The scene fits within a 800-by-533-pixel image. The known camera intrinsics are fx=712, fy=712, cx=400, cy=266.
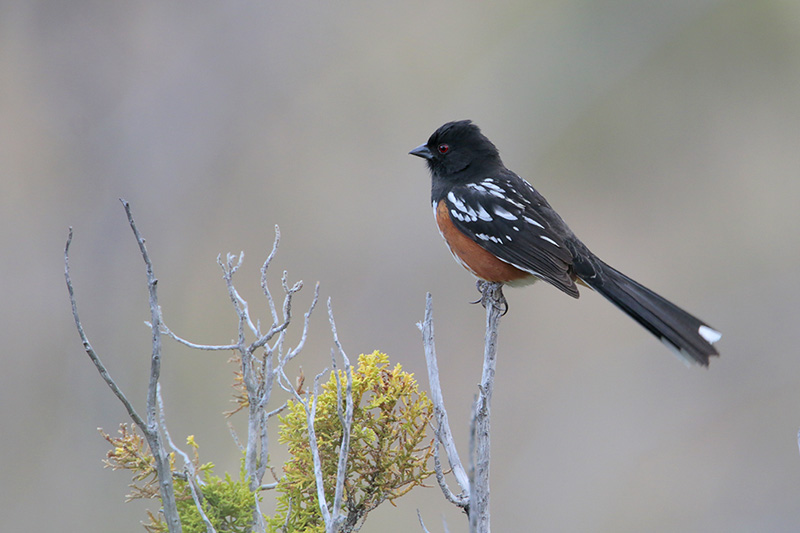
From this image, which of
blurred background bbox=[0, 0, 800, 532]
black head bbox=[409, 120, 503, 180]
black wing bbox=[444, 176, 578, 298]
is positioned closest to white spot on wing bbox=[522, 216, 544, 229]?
black wing bbox=[444, 176, 578, 298]

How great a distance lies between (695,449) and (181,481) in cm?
472

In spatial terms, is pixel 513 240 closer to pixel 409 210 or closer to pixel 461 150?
pixel 461 150

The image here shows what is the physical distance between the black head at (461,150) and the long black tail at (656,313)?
53 cm

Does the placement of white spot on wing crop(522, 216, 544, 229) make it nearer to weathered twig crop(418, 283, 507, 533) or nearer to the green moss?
weathered twig crop(418, 283, 507, 533)

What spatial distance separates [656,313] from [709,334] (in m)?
0.17

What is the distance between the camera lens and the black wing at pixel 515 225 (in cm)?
215

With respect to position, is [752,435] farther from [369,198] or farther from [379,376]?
[379,376]

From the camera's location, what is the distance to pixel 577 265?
227 cm

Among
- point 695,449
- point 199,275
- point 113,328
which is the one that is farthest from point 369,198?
point 695,449

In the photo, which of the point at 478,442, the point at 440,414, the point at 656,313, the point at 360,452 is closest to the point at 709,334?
the point at 656,313

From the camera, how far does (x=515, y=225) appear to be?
2.26 meters

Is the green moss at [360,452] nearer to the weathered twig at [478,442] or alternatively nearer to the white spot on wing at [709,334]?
the weathered twig at [478,442]

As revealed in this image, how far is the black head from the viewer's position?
254cm

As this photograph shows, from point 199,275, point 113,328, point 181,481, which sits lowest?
point 181,481
